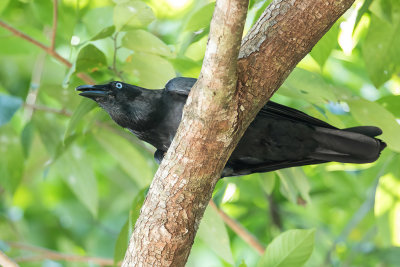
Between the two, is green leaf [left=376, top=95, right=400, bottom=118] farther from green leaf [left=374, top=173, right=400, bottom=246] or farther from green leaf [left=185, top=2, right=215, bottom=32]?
green leaf [left=185, top=2, right=215, bottom=32]

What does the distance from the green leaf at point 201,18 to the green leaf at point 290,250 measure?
115 centimetres

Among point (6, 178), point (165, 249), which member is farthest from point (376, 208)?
point (6, 178)

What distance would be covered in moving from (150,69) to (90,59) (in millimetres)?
322

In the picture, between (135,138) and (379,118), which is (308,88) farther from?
(135,138)

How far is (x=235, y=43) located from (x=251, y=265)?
11.2ft

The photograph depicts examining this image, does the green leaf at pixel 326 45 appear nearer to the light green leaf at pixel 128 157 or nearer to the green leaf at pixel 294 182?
the green leaf at pixel 294 182

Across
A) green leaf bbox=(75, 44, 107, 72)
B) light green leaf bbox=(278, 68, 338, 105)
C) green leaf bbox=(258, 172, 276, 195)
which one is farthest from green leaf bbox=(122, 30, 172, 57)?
green leaf bbox=(258, 172, 276, 195)

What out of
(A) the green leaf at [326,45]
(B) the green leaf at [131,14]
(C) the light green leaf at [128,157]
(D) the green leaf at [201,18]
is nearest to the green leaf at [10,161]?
(C) the light green leaf at [128,157]

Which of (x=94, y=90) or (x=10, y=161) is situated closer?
(x=94, y=90)

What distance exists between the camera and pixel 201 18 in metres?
2.83

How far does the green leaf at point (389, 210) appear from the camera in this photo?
3128 millimetres

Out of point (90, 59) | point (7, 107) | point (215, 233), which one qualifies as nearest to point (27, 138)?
point (7, 107)

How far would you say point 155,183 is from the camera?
2.20 metres

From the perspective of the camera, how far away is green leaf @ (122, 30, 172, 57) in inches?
111
